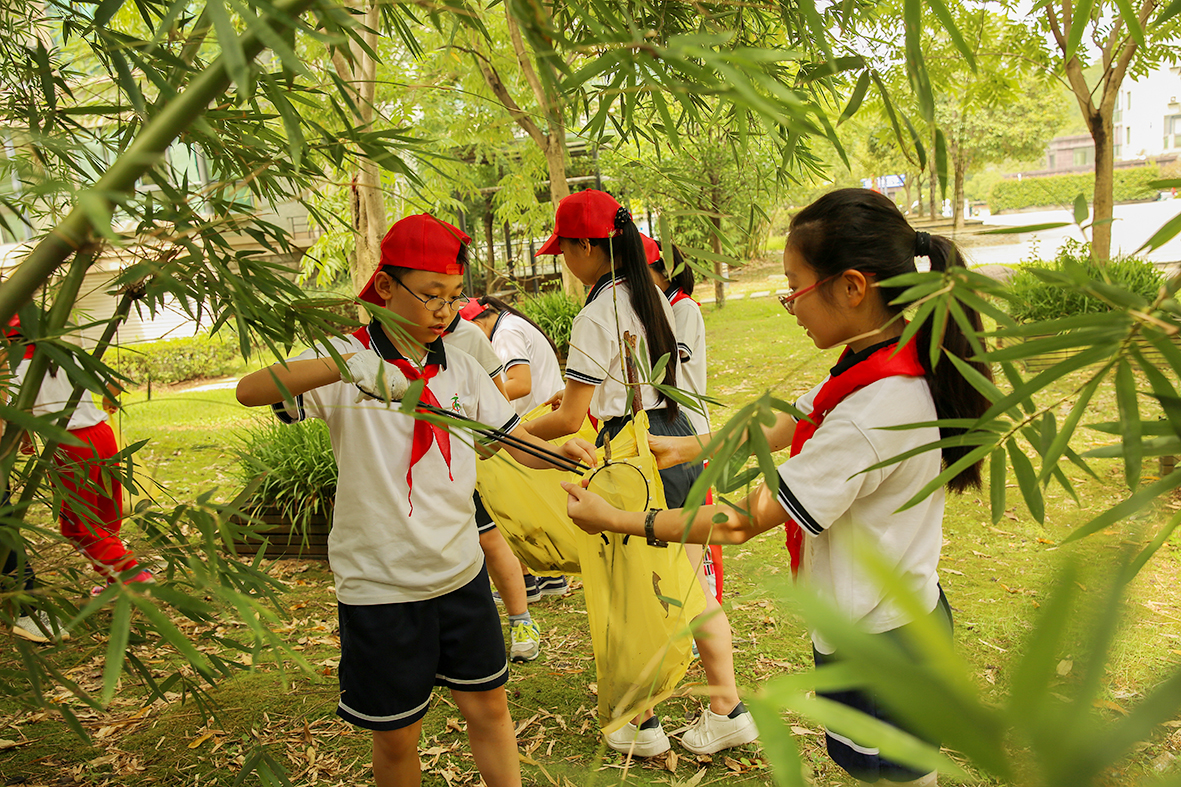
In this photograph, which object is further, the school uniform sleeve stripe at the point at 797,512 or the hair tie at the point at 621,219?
the hair tie at the point at 621,219

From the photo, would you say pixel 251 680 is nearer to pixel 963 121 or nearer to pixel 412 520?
pixel 412 520

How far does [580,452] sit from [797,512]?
2.40ft

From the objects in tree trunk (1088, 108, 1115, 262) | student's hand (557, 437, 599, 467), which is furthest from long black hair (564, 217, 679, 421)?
tree trunk (1088, 108, 1115, 262)

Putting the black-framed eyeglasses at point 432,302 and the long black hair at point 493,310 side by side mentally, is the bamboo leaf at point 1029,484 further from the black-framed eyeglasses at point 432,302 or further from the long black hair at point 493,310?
the long black hair at point 493,310

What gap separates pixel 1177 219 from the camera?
76cm

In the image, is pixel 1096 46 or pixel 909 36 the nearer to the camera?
pixel 909 36

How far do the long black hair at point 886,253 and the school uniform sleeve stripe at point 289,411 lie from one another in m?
1.20

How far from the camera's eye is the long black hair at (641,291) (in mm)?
2641

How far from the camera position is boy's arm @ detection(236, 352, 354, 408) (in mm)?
1818

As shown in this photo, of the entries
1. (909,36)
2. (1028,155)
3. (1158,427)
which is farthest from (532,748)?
(1028,155)

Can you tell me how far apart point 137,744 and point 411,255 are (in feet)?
7.31

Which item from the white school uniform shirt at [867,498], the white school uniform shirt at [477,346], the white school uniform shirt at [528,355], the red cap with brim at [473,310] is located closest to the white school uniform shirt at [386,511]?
the white school uniform shirt at [477,346]

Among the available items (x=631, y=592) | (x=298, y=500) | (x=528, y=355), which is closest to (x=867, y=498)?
(x=631, y=592)

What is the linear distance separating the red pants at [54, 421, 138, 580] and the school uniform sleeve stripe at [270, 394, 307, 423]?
35 centimetres
